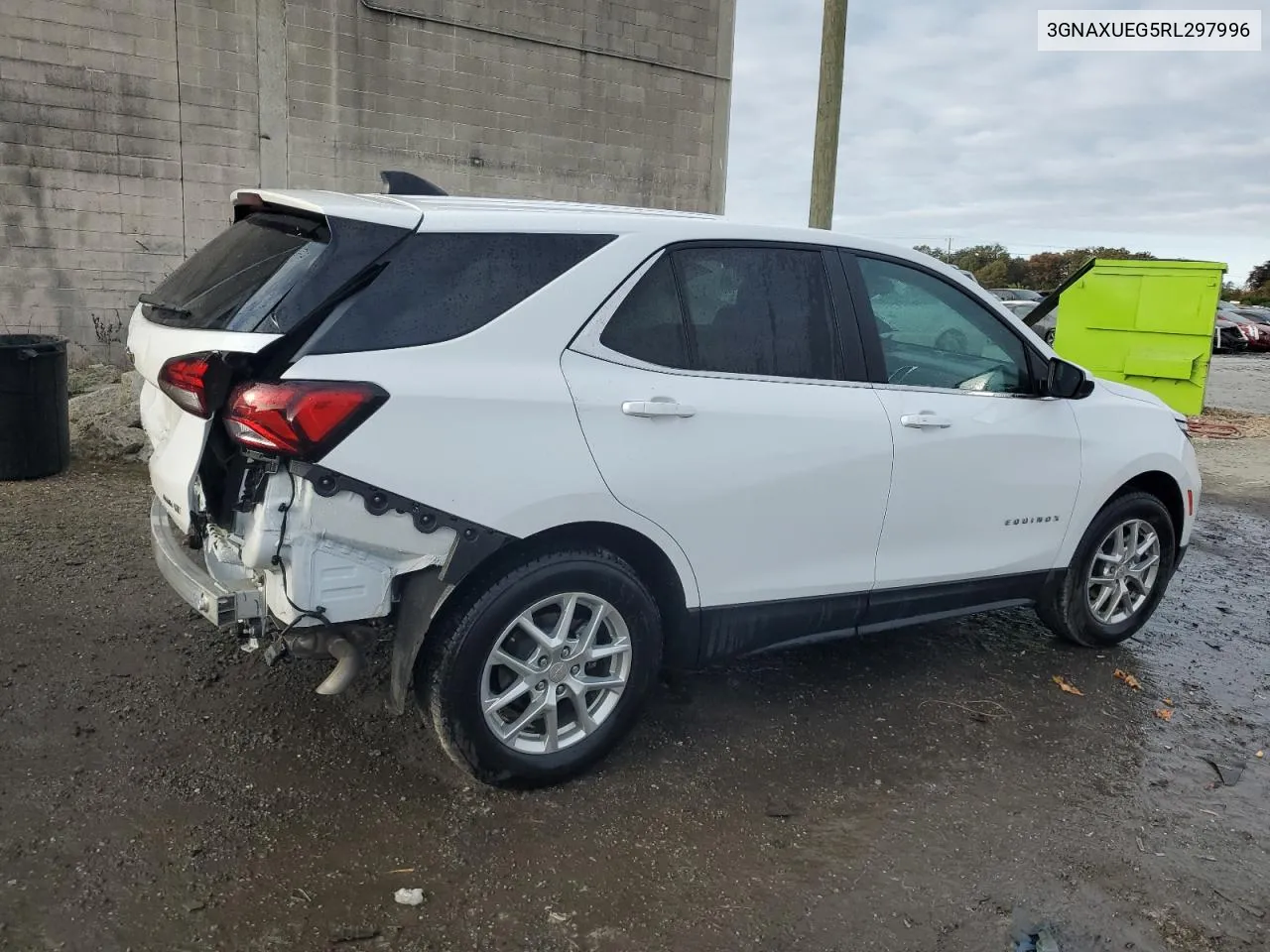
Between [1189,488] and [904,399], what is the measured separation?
2.00 metres

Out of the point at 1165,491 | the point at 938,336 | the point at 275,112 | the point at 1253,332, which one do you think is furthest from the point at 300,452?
the point at 1253,332

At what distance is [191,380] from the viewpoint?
2.88m

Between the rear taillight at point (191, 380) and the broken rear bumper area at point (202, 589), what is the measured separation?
1.63ft

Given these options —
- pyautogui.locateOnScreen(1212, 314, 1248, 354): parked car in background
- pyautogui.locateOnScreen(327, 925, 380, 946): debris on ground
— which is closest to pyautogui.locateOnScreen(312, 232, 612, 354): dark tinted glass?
pyautogui.locateOnScreen(327, 925, 380, 946): debris on ground

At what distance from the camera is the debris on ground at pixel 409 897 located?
107 inches

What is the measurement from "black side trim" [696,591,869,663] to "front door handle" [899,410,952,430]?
Answer: 66 centimetres

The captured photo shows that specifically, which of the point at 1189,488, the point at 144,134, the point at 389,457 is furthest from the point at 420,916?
the point at 144,134

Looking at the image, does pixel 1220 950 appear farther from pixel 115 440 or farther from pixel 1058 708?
pixel 115 440

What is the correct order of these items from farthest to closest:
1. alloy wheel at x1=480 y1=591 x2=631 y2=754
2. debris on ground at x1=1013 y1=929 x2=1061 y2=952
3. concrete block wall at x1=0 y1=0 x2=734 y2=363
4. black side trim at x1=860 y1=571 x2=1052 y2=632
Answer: concrete block wall at x1=0 y1=0 x2=734 y2=363 → black side trim at x1=860 y1=571 x2=1052 y2=632 → alloy wheel at x1=480 y1=591 x2=631 y2=754 → debris on ground at x1=1013 y1=929 x2=1061 y2=952

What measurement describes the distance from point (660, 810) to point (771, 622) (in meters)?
0.79

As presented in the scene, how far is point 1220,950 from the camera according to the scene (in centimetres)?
272

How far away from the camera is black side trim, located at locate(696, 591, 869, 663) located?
3529 mm

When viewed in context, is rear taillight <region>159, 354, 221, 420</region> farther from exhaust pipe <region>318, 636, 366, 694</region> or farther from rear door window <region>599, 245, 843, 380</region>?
rear door window <region>599, 245, 843, 380</region>

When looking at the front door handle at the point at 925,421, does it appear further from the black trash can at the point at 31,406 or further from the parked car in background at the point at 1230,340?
the parked car in background at the point at 1230,340
